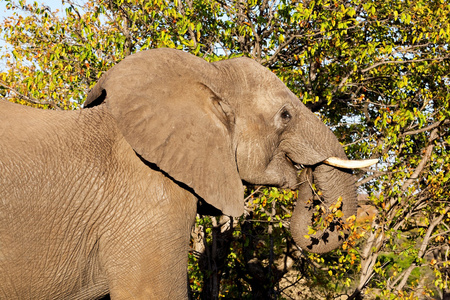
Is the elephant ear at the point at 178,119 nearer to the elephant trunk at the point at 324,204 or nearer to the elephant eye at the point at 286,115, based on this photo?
the elephant eye at the point at 286,115

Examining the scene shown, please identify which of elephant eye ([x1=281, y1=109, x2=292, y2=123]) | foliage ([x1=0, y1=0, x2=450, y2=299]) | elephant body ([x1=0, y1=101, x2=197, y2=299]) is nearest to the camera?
elephant body ([x1=0, y1=101, x2=197, y2=299])

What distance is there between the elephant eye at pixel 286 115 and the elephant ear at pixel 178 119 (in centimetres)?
45

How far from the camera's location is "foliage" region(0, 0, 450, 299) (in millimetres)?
6543

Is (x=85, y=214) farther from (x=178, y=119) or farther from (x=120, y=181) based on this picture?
(x=178, y=119)

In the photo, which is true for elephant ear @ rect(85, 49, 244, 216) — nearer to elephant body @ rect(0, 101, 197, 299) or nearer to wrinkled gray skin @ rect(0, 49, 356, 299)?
wrinkled gray skin @ rect(0, 49, 356, 299)

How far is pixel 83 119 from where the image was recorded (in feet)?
12.2

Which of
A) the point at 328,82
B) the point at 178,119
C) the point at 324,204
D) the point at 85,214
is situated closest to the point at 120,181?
the point at 85,214

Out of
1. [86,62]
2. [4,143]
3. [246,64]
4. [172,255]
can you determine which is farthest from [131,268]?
[86,62]

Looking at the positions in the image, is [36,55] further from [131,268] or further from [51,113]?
[131,268]

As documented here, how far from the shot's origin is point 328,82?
7.35 metres

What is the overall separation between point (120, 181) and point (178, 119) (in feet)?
1.75

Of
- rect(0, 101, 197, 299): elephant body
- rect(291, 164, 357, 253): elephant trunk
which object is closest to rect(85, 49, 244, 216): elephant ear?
rect(0, 101, 197, 299): elephant body

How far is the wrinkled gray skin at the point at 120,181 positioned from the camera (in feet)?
10.9

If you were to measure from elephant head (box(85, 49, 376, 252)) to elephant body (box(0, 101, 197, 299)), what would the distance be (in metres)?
0.18
